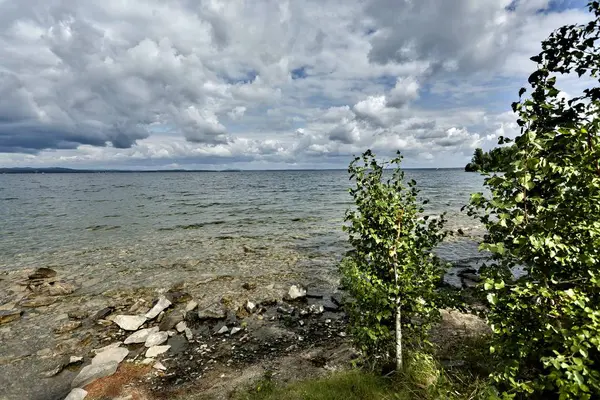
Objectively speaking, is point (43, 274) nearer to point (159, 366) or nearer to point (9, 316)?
point (9, 316)

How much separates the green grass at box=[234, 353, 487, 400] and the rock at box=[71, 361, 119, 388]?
447 cm

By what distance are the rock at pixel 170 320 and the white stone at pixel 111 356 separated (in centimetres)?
177

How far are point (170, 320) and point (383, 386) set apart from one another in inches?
373

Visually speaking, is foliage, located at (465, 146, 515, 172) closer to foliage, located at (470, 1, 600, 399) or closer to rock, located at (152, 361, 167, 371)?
foliage, located at (470, 1, 600, 399)

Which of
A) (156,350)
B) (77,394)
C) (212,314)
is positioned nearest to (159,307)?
(212,314)

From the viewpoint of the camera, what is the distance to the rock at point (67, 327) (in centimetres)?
1245

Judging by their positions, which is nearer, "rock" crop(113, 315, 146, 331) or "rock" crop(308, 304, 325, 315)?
"rock" crop(113, 315, 146, 331)

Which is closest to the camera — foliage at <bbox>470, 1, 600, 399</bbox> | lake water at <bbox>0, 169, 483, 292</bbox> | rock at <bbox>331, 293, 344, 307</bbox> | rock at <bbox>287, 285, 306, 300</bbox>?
foliage at <bbox>470, 1, 600, 399</bbox>

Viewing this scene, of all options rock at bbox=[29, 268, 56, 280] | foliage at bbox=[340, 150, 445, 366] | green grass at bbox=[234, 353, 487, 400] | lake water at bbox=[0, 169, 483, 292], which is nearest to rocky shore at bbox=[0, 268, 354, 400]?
rock at bbox=[29, 268, 56, 280]

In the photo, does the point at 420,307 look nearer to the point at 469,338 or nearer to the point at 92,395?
the point at 469,338

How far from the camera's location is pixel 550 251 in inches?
128

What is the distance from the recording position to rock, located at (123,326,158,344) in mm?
11352

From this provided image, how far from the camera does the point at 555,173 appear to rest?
3477 mm

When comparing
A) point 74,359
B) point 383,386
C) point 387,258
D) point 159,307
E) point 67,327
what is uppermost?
point 387,258
